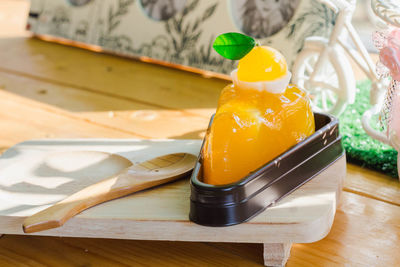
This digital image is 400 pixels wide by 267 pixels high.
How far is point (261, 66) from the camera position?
1.53 ft

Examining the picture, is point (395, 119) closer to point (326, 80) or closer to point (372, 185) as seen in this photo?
point (372, 185)

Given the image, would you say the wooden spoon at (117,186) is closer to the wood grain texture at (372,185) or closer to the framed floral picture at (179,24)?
the wood grain texture at (372,185)

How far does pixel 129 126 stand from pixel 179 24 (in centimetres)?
29

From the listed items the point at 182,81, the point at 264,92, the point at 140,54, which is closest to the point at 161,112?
the point at 182,81

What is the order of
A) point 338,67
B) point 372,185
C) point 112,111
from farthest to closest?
point 112,111
point 338,67
point 372,185

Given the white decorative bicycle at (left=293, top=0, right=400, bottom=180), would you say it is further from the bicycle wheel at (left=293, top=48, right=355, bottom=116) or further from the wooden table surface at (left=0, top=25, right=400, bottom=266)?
the wooden table surface at (left=0, top=25, right=400, bottom=266)

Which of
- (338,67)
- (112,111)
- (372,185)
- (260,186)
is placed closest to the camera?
(260,186)

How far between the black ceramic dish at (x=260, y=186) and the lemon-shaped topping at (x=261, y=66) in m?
0.07

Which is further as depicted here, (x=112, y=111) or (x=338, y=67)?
(x=112, y=111)

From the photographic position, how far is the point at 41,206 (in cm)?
47

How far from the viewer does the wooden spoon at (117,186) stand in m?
0.43

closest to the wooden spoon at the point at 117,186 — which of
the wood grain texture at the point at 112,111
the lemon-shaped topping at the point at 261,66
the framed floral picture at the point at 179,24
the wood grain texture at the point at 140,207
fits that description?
the wood grain texture at the point at 140,207

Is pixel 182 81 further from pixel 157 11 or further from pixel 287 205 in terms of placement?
pixel 287 205

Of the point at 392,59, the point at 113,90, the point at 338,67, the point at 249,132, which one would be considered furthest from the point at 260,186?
the point at 113,90
